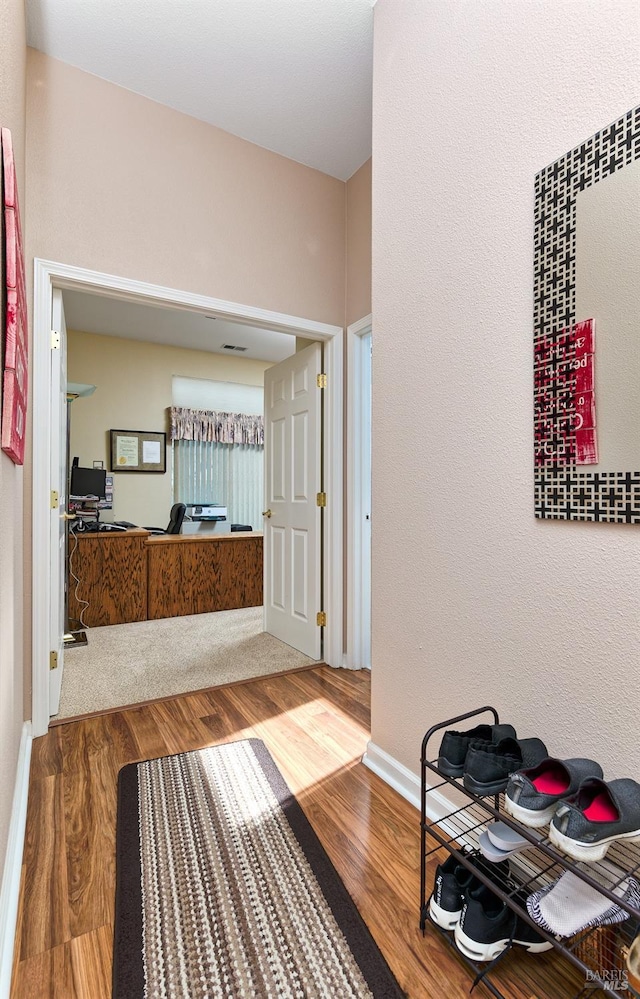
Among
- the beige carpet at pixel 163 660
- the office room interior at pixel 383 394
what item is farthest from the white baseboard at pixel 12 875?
the beige carpet at pixel 163 660

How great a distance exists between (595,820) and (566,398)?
843 millimetres

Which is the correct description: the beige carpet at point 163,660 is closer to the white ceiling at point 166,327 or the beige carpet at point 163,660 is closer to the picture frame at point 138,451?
the picture frame at point 138,451

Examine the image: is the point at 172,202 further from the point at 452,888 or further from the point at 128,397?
the point at 128,397

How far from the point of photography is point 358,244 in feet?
9.21

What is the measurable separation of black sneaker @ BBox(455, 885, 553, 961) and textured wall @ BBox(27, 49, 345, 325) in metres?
2.57

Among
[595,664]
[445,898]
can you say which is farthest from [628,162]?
[445,898]

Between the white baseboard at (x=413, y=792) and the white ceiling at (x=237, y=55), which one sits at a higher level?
the white ceiling at (x=237, y=55)

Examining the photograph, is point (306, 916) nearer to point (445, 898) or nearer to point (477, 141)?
point (445, 898)

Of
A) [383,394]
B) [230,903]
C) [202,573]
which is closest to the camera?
[230,903]

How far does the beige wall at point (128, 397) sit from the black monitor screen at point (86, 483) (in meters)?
1.76

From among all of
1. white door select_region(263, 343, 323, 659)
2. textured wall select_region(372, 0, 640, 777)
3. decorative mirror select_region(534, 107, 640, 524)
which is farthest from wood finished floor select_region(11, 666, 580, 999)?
decorative mirror select_region(534, 107, 640, 524)

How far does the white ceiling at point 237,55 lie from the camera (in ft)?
6.29

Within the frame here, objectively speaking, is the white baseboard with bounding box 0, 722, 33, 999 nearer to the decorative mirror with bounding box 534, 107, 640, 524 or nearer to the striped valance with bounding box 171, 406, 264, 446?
the decorative mirror with bounding box 534, 107, 640, 524

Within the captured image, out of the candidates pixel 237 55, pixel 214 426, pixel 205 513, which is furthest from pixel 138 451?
pixel 237 55
